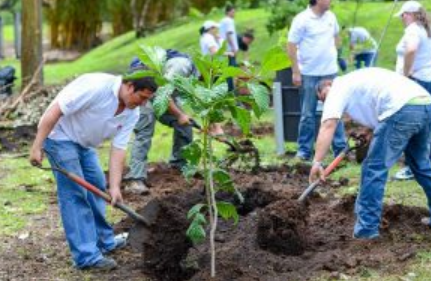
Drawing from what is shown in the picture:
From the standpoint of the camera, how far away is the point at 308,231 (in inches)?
295

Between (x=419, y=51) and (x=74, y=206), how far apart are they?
4418mm

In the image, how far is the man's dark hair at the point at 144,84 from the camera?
6430mm

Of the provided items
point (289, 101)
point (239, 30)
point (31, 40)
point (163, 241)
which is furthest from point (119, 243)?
point (239, 30)

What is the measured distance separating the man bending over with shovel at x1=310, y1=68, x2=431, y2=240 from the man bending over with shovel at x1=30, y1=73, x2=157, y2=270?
1.37m

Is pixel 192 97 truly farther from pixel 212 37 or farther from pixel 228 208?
pixel 212 37

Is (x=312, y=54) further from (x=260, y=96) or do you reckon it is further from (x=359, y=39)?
(x=359, y=39)

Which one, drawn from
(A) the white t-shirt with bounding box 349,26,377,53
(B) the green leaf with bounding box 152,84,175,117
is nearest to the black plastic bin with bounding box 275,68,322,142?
(A) the white t-shirt with bounding box 349,26,377,53

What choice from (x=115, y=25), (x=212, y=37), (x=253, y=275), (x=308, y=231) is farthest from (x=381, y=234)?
(x=115, y=25)

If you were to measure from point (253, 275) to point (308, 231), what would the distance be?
1168 mm

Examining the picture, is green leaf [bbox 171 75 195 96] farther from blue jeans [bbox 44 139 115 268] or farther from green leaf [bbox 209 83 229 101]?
blue jeans [bbox 44 139 115 268]

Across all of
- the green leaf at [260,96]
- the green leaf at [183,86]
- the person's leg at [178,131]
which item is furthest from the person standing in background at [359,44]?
the green leaf at [183,86]

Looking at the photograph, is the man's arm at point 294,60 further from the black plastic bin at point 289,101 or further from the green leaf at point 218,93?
the green leaf at point 218,93

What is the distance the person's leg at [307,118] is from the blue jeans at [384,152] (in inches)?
152

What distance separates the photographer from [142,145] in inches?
383
